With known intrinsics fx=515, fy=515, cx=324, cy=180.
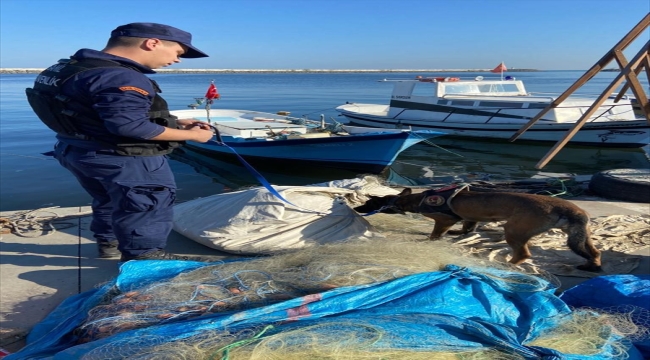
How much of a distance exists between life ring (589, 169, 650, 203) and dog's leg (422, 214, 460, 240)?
362 centimetres

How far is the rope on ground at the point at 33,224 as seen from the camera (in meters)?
5.03

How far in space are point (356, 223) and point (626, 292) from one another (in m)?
2.15

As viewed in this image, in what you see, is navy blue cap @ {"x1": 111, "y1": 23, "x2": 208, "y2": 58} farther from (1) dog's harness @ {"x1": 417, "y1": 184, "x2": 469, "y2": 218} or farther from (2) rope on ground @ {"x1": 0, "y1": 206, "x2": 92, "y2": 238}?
(2) rope on ground @ {"x1": 0, "y1": 206, "x2": 92, "y2": 238}

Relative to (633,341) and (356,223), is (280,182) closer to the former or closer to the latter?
(356,223)

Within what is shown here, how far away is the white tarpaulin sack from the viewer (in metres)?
4.24

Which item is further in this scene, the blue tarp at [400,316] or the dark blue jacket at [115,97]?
the dark blue jacket at [115,97]

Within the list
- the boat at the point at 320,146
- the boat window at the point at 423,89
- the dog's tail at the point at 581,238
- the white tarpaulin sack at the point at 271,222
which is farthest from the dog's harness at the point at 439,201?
the boat window at the point at 423,89

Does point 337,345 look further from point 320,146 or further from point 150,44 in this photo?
point 320,146

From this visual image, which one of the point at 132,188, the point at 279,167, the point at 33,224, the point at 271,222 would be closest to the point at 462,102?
the point at 279,167

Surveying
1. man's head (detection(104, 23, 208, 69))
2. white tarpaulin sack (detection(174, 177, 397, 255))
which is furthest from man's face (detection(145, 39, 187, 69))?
white tarpaulin sack (detection(174, 177, 397, 255))

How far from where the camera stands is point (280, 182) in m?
12.8

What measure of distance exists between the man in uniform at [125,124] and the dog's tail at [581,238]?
2.79 meters

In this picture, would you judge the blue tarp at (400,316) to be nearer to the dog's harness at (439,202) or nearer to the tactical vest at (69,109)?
the tactical vest at (69,109)

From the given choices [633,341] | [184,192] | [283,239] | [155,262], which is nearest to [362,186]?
[283,239]
